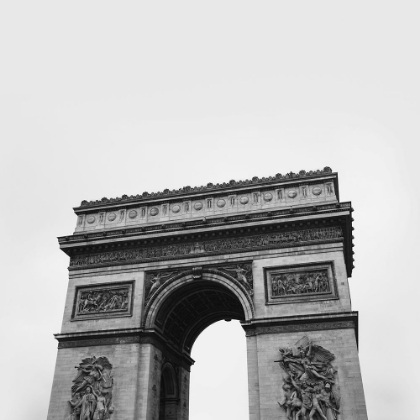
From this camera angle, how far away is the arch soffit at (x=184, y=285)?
78.2 ft

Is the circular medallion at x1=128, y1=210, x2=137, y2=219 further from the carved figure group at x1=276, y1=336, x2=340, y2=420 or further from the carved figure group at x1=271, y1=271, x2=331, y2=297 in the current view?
the carved figure group at x1=276, y1=336, x2=340, y2=420

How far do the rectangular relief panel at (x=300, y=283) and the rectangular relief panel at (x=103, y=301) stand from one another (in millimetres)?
6659

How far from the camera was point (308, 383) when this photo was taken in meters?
21.1

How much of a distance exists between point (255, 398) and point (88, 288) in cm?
965

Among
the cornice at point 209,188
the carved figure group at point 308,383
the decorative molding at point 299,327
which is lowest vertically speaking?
the carved figure group at point 308,383

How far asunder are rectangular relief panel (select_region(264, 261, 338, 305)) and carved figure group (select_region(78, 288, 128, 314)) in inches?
271

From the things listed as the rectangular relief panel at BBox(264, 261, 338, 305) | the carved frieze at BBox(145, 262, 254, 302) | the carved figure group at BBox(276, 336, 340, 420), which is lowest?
the carved figure group at BBox(276, 336, 340, 420)

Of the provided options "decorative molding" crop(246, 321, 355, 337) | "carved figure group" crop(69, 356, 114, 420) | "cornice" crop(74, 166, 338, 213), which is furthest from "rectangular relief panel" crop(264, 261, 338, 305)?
"carved figure group" crop(69, 356, 114, 420)

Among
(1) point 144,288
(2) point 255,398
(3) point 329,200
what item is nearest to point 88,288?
(1) point 144,288

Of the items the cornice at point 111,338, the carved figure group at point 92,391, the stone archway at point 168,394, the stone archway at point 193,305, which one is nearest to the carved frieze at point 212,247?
the stone archway at point 193,305

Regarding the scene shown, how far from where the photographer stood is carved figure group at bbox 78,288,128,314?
985 inches

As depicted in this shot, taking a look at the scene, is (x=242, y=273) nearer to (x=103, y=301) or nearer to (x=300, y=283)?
(x=300, y=283)

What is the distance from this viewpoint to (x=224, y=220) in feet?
82.5

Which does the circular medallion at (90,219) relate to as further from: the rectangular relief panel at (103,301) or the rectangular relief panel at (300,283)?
the rectangular relief panel at (300,283)
